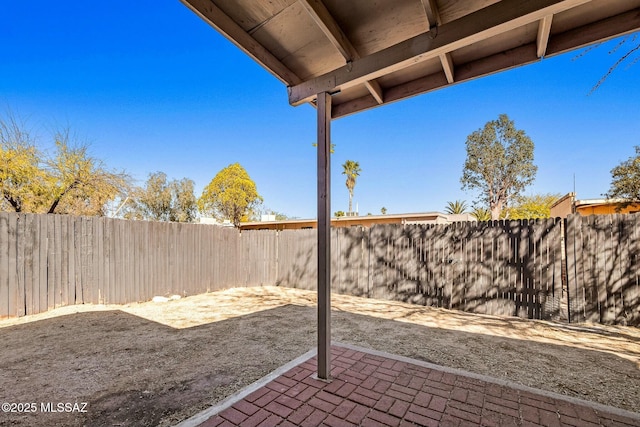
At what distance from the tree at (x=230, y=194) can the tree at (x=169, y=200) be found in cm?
318

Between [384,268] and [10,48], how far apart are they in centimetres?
1338

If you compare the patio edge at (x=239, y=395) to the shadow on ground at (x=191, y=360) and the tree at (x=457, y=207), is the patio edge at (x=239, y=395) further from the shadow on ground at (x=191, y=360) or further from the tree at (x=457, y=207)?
the tree at (x=457, y=207)

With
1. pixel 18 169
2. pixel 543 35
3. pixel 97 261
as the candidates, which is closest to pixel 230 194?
pixel 18 169

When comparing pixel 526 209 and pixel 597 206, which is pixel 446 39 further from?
pixel 526 209

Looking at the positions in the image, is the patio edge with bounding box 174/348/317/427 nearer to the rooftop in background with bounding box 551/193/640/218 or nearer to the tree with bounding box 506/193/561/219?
the rooftop in background with bounding box 551/193/640/218

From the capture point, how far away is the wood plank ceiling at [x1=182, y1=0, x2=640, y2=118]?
5.36 feet

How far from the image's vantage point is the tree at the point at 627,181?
9.05m

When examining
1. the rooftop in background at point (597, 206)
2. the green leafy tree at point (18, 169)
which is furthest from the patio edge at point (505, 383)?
the green leafy tree at point (18, 169)

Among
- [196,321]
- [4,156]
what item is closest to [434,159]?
[196,321]

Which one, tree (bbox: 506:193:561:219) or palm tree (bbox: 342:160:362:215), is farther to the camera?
palm tree (bbox: 342:160:362:215)

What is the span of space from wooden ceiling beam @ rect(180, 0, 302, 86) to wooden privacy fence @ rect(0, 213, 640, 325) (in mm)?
4270

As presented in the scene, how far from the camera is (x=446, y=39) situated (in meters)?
1.71

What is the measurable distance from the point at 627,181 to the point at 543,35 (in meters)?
11.8

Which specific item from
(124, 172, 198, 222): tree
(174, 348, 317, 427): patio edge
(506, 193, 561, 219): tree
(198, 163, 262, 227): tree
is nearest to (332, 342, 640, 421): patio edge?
(174, 348, 317, 427): patio edge
